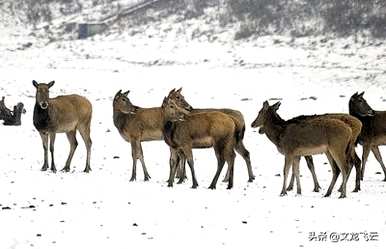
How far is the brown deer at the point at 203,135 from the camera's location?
13945 millimetres

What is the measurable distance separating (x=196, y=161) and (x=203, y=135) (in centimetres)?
406

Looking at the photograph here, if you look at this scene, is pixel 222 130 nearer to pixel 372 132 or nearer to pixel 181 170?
pixel 181 170

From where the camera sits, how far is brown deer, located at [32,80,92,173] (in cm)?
1634

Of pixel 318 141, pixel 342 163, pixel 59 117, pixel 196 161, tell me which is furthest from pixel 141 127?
pixel 342 163

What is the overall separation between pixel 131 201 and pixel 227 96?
18484mm

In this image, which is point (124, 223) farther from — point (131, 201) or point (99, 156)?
point (99, 156)

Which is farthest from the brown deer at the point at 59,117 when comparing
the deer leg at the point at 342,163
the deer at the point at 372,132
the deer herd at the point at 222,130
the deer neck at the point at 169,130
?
the deer at the point at 372,132

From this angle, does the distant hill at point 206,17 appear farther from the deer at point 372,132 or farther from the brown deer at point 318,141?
the brown deer at point 318,141

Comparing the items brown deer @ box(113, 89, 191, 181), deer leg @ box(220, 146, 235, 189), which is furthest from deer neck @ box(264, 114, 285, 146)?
brown deer @ box(113, 89, 191, 181)

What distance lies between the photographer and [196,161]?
18000mm

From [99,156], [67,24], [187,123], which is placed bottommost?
[99,156]

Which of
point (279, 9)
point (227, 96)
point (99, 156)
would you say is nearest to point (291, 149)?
point (99, 156)

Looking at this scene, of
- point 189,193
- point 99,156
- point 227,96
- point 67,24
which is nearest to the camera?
point 189,193

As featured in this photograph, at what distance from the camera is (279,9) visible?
45.4 m
